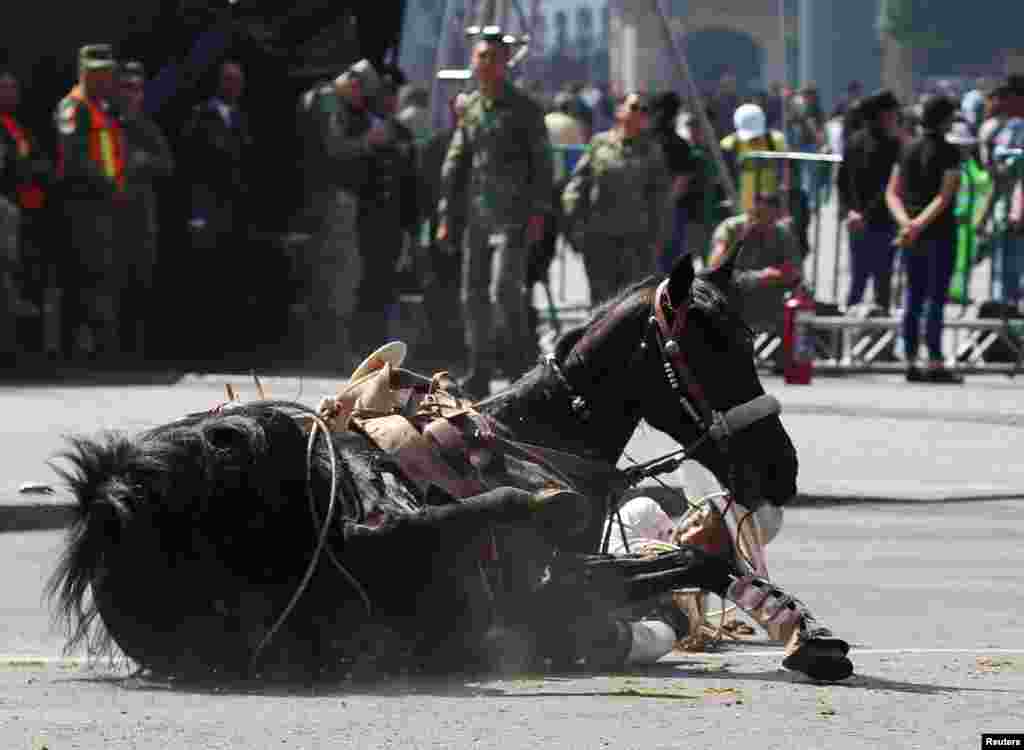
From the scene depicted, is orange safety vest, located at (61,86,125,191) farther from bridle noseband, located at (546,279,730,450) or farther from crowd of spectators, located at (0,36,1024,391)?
bridle noseband, located at (546,279,730,450)

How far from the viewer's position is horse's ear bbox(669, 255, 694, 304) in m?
7.78

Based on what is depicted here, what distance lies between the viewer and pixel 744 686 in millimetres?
7676

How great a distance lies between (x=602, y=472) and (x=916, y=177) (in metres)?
12.0

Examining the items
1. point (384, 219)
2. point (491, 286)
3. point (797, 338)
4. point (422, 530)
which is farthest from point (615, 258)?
point (422, 530)

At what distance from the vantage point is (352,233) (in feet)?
64.0

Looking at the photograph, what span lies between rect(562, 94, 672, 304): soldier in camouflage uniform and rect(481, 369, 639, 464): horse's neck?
36.1ft

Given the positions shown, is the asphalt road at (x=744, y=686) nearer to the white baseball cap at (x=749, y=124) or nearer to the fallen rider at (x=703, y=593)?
the fallen rider at (x=703, y=593)

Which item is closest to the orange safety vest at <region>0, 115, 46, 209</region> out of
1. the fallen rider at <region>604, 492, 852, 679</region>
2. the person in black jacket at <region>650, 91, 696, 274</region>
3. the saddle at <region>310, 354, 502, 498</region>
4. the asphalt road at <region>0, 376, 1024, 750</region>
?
the person in black jacket at <region>650, 91, 696, 274</region>

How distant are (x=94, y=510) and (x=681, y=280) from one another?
1834mm

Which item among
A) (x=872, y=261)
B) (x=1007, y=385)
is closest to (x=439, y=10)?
(x=872, y=261)

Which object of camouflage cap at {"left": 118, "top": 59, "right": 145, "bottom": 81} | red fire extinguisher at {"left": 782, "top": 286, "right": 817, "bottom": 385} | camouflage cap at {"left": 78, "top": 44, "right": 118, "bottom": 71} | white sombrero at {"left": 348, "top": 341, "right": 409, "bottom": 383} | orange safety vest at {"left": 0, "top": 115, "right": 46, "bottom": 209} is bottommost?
red fire extinguisher at {"left": 782, "top": 286, "right": 817, "bottom": 385}

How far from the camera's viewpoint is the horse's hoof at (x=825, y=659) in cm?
760

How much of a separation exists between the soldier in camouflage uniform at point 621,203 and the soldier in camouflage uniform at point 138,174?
2968 millimetres

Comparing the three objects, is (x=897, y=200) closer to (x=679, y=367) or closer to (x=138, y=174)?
(x=138, y=174)
